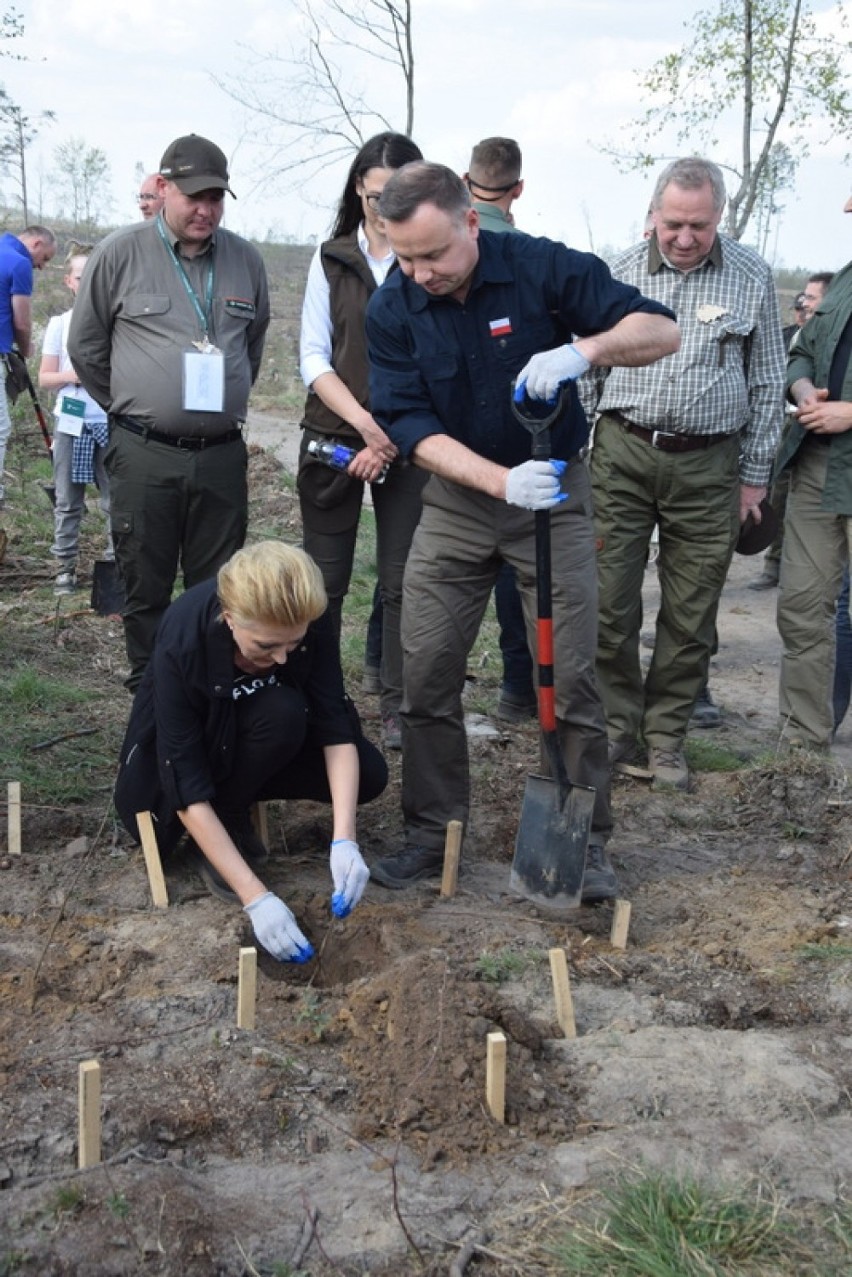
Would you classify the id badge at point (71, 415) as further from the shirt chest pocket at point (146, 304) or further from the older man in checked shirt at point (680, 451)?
the older man in checked shirt at point (680, 451)

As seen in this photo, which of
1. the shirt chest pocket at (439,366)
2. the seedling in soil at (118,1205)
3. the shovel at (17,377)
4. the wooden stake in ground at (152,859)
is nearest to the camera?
the seedling in soil at (118,1205)

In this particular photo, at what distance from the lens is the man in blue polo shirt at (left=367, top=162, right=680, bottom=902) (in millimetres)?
3645

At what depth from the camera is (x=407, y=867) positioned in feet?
14.0

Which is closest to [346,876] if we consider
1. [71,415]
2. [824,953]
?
[824,953]

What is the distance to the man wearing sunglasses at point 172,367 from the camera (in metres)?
4.77

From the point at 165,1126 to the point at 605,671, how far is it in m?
2.92

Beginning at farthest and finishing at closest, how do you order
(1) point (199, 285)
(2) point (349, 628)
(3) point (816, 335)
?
(2) point (349, 628) → (3) point (816, 335) → (1) point (199, 285)

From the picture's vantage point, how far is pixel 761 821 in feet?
16.1

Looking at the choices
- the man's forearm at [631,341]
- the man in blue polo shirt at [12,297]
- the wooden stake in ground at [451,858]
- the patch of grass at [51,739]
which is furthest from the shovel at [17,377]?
the man's forearm at [631,341]

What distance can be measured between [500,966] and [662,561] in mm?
2244

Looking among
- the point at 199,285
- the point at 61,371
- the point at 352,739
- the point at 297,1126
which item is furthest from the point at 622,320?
the point at 61,371

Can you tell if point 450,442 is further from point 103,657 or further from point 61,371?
point 61,371

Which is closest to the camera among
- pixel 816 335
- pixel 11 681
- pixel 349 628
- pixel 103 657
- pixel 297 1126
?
pixel 297 1126

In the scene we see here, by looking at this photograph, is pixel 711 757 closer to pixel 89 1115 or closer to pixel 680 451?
pixel 680 451
